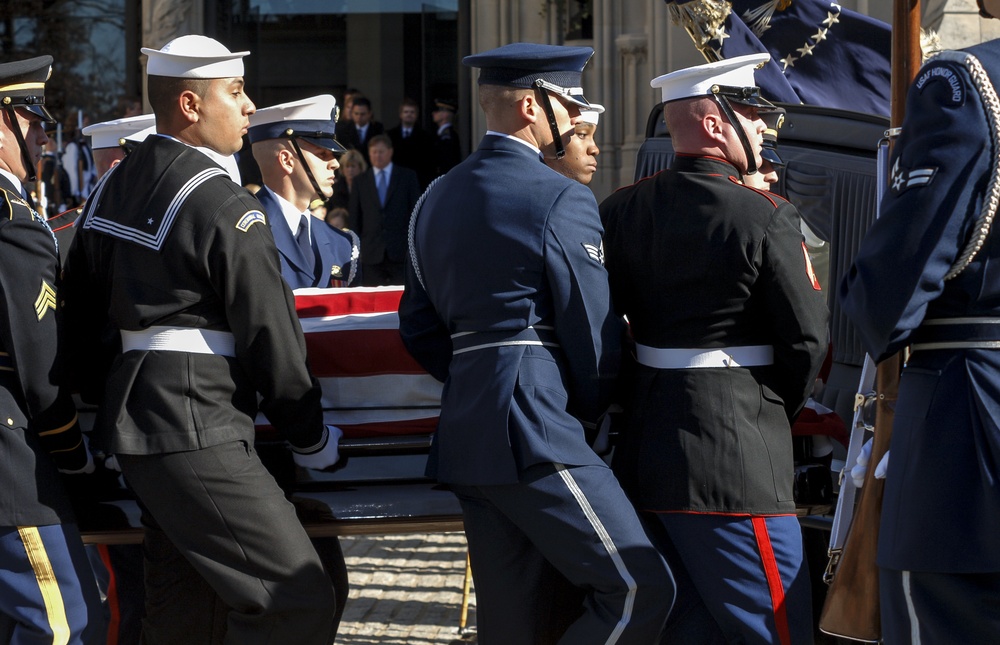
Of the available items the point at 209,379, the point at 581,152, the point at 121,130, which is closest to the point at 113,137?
the point at 121,130

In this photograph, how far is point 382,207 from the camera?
31.5 ft

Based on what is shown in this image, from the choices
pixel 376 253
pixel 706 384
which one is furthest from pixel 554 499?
pixel 376 253

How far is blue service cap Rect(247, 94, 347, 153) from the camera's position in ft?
14.9

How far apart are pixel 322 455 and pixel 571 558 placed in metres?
0.72

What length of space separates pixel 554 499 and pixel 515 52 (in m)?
1.02

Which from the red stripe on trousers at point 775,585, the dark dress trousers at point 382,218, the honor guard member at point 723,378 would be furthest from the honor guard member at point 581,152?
the dark dress trousers at point 382,218

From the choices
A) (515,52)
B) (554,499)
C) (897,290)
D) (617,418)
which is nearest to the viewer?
(897,290)

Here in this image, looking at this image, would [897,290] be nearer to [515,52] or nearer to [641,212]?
[641,212]

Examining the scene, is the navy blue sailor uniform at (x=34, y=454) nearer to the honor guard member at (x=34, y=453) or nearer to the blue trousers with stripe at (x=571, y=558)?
the honor guard member at (x=34, y=453)

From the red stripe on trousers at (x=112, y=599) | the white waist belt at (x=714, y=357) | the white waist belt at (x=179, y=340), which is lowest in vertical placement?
the red stripe on trousers at (x=112, y=599)

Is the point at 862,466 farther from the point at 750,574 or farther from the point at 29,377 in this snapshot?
the point at 29,377

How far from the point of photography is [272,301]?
9.77ft

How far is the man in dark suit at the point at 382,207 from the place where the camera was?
9.55m

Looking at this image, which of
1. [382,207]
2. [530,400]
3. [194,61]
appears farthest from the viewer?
[382,207]
